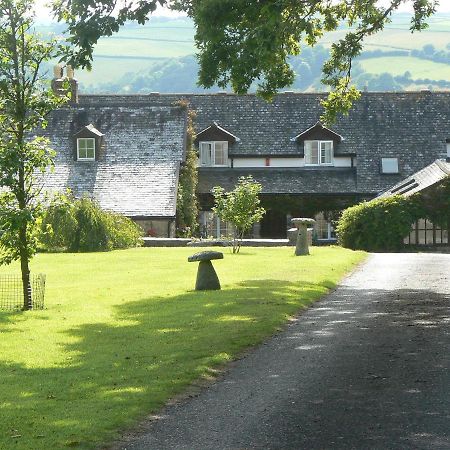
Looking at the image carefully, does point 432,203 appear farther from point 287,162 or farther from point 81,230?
point 81,230

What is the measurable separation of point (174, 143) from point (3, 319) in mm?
39912

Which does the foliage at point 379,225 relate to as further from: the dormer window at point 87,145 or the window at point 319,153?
the dormer window at point 87,145

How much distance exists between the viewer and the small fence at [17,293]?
2467cm

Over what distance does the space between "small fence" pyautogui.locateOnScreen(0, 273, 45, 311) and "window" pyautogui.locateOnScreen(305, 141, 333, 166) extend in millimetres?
36176

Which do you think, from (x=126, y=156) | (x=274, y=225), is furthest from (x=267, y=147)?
(x=126, y=156)

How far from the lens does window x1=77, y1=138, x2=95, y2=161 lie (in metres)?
61.2

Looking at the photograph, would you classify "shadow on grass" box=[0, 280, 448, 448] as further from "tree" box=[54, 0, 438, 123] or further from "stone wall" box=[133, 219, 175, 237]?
"stone wall" box=[133, 219, 175, 237]

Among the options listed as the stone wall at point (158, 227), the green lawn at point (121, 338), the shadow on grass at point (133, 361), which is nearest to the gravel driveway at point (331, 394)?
the shadow on grass at point (133, 361)

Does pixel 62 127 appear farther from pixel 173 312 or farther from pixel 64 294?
pixel 173 312

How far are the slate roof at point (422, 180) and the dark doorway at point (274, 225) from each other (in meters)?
6.16

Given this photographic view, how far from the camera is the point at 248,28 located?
25.5m


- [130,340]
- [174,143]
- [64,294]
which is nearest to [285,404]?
[130,340]

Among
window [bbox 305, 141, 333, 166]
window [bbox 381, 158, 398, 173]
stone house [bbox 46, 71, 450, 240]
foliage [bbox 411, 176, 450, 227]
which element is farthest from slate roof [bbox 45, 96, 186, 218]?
foliage [bbox 411, 176, 450, 227]

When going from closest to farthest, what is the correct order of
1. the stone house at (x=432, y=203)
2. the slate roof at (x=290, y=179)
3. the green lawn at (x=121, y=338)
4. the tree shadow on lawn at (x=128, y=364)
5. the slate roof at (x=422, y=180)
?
the tree shadow on lawn at (x=128, y=364)
the green lawn at (x=121, y=338)
the stone house at (x=432, y=203)
the slate roof at (x=422, y=180)
the slate roof at (x=290, y=179)
